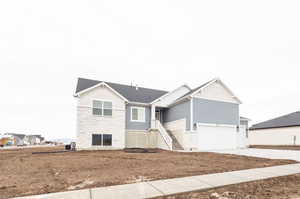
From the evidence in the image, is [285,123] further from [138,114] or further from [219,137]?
[138,114]

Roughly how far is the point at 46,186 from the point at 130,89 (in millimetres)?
17196

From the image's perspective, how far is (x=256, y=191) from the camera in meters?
4.13

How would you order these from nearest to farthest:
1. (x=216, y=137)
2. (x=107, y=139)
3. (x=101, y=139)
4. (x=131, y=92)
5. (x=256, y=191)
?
(x=256, y=191) → (x=101, y=139) → (x=107, y=139) → (x=216, y=137) → (x=131, y=92)

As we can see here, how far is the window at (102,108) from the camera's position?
632 inches

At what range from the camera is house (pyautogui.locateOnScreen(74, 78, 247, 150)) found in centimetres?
1569

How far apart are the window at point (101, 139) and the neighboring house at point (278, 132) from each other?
3027 cm

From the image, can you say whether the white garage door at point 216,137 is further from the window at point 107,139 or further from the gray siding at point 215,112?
the window at point 107,139

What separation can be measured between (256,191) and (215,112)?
13.6 m

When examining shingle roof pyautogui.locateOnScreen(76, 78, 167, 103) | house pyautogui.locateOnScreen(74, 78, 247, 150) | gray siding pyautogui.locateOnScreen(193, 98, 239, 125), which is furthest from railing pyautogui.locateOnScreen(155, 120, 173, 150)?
shingle roof pyautogui.locateOnScreen(76, 78, 167, 103)

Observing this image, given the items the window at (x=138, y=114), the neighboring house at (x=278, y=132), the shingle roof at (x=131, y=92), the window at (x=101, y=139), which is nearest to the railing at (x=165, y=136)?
the window at (x=138, y=114)

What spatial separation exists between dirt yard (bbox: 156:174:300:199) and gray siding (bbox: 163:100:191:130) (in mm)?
11269

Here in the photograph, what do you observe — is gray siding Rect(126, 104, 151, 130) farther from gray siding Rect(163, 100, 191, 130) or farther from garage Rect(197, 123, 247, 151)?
garage Rect(197, 123, 247, 151)

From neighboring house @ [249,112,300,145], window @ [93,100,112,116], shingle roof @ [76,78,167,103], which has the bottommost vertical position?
neighboring house @ [249,112,300,145]


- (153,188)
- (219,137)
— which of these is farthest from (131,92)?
(153,188)
